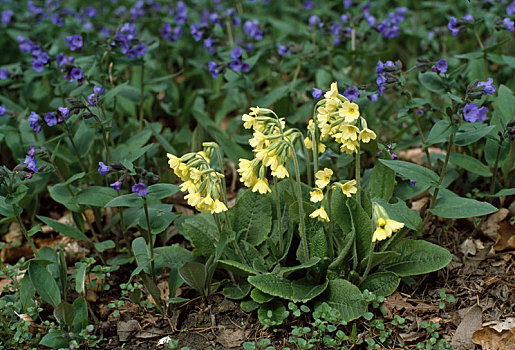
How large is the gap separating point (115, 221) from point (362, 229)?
1613 millimetres

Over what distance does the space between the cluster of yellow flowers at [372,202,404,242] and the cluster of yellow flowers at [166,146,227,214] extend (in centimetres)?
68

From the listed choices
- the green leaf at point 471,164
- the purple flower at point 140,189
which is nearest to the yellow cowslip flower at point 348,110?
the purple flower at point 140,189

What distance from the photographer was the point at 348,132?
7.63 ft

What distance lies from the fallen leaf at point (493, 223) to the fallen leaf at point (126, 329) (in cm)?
213

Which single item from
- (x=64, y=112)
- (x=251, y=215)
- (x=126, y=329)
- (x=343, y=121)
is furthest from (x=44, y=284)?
(x=343, y=121)

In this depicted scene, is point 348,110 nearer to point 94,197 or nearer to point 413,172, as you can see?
point 413,172


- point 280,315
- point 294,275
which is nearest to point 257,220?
point 294,275

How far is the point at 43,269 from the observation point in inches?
107

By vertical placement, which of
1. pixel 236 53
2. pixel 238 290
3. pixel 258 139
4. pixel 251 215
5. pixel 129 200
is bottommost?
pixel 238 290

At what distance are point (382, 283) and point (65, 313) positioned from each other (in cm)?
160

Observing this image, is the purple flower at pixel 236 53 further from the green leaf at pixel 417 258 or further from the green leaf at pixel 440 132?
the green leaf at pixel 417 258

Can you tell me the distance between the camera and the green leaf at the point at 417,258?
8.52ft

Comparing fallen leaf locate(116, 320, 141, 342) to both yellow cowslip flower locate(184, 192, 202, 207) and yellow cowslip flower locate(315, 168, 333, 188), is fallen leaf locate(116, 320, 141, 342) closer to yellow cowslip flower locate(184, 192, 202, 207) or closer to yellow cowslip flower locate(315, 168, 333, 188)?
yellow cowslip flower locate(184, 192, 202, 207)

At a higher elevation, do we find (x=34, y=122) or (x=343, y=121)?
(x=343, y=121)
